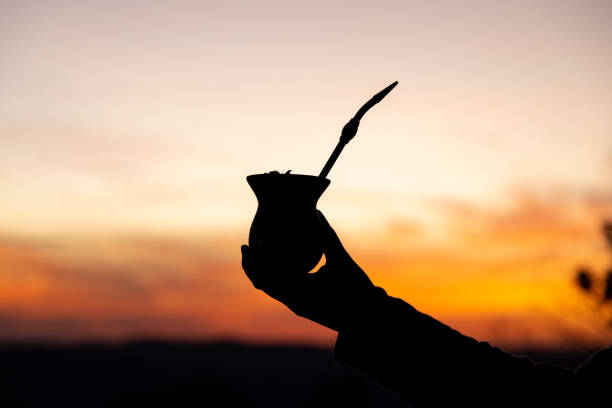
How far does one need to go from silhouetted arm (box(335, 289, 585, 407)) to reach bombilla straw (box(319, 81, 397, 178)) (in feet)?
1.83

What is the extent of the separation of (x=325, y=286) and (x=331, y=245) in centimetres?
19

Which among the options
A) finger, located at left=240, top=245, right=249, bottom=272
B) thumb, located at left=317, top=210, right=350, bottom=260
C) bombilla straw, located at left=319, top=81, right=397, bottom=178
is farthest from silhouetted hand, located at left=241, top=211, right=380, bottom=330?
bombilla straw, located at left=319, top=81, right=397, bottom=178

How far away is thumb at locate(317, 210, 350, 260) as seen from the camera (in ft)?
7.21

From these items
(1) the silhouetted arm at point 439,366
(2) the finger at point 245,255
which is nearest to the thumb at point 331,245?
(1) the silhouetted arm at point 439,366

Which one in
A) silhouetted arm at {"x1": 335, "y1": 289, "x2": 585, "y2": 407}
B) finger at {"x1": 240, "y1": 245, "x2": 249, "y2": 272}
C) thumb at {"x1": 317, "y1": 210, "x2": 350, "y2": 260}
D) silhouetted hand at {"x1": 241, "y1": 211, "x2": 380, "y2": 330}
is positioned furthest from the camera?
finger at {"x1": 240, "y1": 245, "x2": 249, "y2": 272}

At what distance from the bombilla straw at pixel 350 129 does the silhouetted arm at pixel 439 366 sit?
0.56m

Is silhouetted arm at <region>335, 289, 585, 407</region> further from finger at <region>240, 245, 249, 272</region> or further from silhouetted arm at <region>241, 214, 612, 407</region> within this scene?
finger at <region>240, 245, 249, 272</region>

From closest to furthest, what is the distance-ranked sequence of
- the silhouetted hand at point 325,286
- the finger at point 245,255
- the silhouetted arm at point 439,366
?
the silhouetted arm at point 439,366 < the silhouetted hand at point 325,286 < the finger at point 245,255

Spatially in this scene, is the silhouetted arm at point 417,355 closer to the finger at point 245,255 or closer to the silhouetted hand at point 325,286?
the silhouetted hand at point 325,286

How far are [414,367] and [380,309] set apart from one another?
0.21 metres

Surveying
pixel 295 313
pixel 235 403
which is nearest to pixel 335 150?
pixel 295 313

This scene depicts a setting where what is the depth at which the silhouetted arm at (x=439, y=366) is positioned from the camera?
6.47 ft

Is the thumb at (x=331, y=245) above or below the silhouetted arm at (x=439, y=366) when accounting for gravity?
above

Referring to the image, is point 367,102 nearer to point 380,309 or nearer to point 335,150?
point 335,150
